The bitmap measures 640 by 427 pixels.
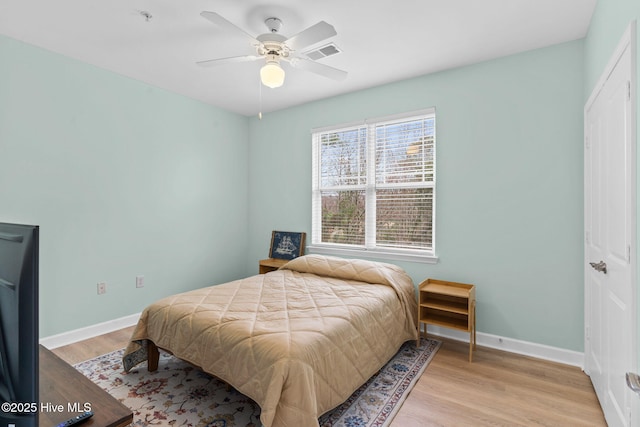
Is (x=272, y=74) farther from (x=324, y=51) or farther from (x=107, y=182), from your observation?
(x=107, y=182)

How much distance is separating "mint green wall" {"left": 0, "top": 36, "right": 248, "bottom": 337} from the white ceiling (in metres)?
0.33

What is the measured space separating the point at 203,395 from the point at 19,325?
71.5 inches

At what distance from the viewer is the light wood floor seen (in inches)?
76.0

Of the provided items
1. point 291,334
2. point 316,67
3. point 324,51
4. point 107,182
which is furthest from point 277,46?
point 107,182

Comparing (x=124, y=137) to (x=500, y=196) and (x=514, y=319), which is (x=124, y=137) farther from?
(x=514, y=319)

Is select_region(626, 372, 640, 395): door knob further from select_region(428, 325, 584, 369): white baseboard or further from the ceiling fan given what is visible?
the ceiling fan

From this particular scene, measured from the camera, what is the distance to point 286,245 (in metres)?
4.28

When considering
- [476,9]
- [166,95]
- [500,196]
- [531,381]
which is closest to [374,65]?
[476,9]

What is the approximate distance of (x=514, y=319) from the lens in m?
2.82

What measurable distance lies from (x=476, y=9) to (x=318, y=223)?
271cm

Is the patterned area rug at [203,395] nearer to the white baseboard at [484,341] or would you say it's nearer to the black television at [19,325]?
the white baseboard at [484,341]

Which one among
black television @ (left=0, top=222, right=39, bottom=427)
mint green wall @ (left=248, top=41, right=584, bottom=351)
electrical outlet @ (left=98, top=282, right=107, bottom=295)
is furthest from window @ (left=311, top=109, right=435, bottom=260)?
black television @ (left=0, top=222, right=39, bottom=427)

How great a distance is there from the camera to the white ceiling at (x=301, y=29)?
86.1 inches

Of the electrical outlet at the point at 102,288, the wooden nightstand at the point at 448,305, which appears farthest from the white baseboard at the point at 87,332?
the wooden nightstand at the point at 448,305
